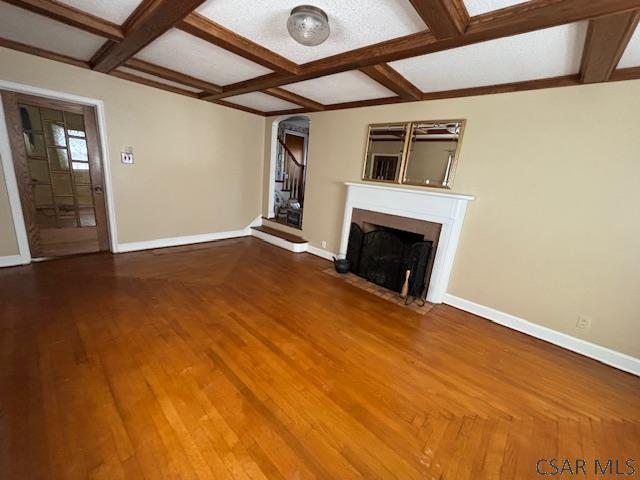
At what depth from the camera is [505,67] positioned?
7.13 feet

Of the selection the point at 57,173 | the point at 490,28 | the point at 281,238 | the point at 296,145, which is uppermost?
the point at 490,28

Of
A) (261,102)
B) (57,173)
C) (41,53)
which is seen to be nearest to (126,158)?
(57,173)

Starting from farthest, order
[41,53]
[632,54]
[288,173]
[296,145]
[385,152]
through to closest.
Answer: [296,145], [288,173], [385,152], [41,53], [632,54]

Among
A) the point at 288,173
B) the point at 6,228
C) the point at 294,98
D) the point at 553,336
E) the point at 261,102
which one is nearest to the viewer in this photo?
the point at 553,336

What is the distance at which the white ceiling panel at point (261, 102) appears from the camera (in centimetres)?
382

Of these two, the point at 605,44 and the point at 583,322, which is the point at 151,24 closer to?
the point at 605,44

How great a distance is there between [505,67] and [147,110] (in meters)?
4.33

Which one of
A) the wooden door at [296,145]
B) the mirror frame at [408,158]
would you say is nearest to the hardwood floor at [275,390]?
the mirror frame at [408,158]

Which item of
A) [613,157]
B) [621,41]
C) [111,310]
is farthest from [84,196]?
[613,157]

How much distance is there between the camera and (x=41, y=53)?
2.79 meters

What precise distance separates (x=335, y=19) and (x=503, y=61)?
1.43 metres

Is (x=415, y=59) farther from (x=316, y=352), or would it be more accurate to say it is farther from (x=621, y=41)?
(x=316, y=352)

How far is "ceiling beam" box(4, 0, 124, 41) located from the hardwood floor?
7.72ft

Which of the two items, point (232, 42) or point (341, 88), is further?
point (341, 88)
